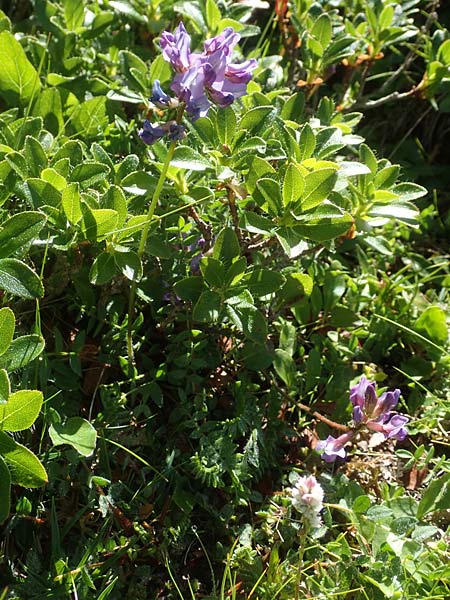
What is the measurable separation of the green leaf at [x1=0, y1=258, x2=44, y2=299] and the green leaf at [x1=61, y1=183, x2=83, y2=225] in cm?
21

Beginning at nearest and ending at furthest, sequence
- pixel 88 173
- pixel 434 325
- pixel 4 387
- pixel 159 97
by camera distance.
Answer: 1. pixel 4 387
2. pixel 159 97
3. pixel 88 173
4. pixel 434 325

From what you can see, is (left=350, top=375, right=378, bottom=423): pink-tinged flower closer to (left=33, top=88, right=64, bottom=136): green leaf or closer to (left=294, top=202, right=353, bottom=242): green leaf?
(left=294, top=202, right=353, bottom=242): green leaf

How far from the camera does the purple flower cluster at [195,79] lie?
1872 millimetres

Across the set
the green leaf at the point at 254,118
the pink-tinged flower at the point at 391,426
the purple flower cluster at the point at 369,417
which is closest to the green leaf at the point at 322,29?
the green leaf at the point at 254,118

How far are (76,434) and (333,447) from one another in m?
0.73

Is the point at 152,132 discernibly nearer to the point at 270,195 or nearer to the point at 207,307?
the point at 270,195

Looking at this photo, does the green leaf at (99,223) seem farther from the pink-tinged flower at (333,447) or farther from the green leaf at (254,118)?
the pink-tinged flower at (333,447)

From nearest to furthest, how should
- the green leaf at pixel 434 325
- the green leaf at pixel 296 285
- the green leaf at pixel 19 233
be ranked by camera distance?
the green leaf at pixel 19 233
the green leaf at pixel 296 285
the green leaf at pixel 434 325

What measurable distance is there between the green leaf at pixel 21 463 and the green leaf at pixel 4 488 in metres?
0.03

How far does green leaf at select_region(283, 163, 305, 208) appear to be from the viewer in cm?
200

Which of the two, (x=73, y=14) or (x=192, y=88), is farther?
(x=73, y=14)

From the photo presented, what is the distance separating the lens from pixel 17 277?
1.89 meters

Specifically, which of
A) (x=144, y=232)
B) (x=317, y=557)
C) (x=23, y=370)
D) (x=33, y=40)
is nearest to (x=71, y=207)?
(x=144, y=232)

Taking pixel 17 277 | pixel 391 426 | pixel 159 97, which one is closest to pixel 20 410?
pixel 17 277
